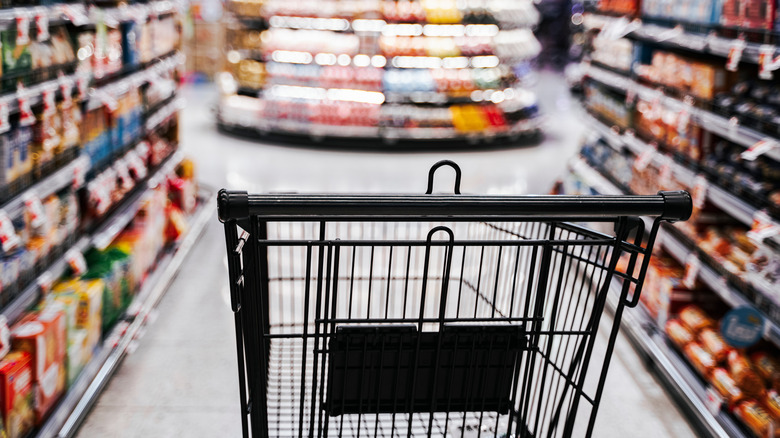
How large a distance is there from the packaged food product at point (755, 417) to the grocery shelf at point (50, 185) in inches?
108

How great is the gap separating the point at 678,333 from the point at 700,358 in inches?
11.0

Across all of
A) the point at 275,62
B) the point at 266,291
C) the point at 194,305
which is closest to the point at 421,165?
the point at 275,62

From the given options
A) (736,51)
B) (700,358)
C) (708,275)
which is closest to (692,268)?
(708,275)

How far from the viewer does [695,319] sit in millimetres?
3570


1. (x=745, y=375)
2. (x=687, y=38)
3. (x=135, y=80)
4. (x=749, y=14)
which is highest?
(x=749, y=14)

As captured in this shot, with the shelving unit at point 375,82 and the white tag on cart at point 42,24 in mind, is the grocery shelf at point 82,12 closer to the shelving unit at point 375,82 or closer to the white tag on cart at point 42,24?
the white tag on cart at point 42,24

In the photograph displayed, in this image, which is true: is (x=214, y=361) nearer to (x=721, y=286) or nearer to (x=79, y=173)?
(x=79, y=173)

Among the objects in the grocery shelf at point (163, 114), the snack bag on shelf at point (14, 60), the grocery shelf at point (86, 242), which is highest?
the snack bag on shelf at point (14, 60)

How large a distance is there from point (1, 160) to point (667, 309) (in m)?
3.01

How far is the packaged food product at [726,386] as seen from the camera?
298 centimetres

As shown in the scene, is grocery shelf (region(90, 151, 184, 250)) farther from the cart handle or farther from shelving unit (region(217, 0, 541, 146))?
shelving unit (region(217, 0, 541, 146))

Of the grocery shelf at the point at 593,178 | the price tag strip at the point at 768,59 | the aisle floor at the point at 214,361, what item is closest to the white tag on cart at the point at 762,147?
the price tag strip at the point at 768,59

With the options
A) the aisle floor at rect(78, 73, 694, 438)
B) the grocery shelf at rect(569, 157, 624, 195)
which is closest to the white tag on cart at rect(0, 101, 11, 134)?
the aisle floor at rect(78, 73, 694, 438)

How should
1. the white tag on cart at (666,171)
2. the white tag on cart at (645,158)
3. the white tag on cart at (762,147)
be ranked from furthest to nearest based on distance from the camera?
the white tag on cart at (645,158), the white tag on cart at (666,171), the white tag on cart at (762,147)
